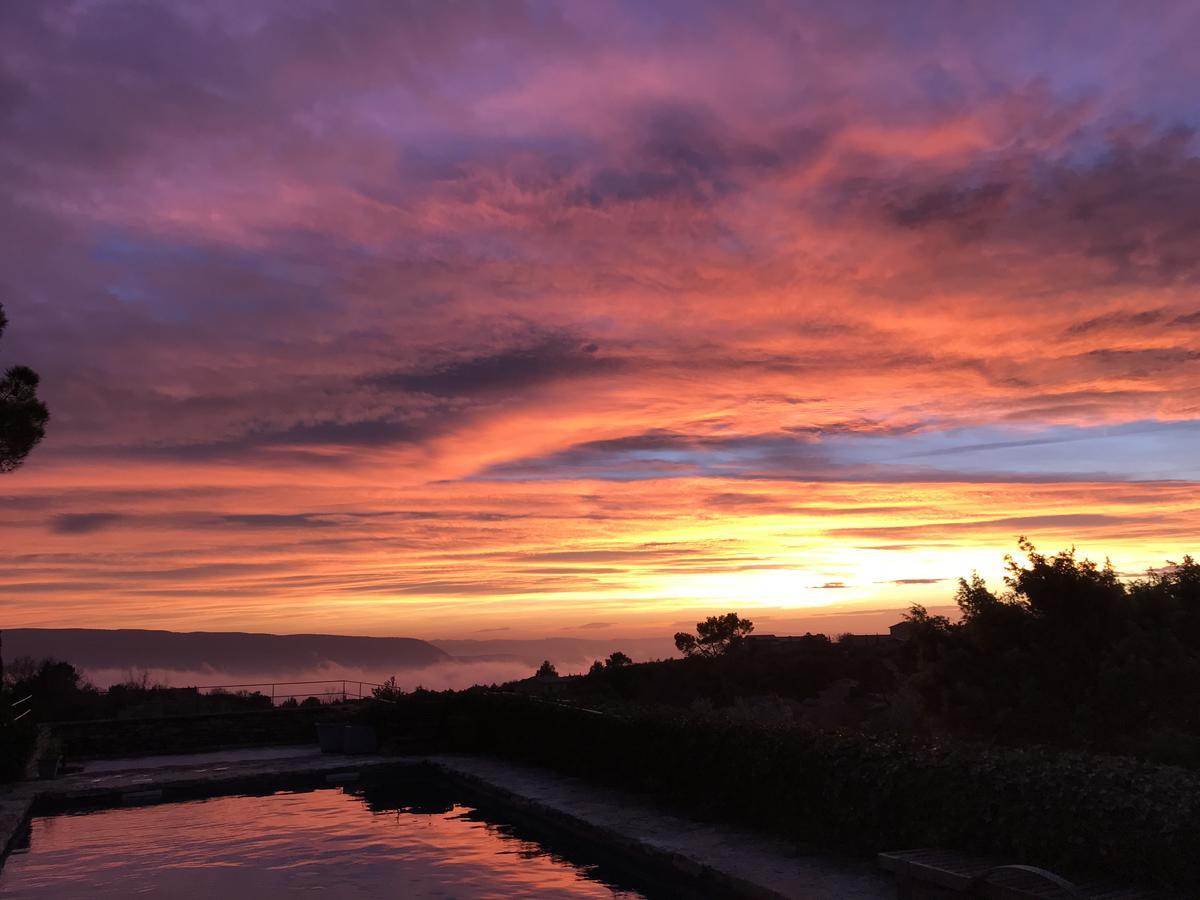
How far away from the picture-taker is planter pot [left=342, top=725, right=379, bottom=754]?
24.1 meters

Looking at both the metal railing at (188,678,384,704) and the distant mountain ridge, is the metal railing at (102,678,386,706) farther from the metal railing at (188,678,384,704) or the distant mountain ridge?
the distant mountain ridge

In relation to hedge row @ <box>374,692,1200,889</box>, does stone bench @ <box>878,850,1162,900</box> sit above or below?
below

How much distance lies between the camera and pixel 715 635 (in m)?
57.2

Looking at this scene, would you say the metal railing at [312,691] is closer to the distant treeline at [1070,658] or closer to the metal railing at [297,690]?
the metal railing at [297,690]

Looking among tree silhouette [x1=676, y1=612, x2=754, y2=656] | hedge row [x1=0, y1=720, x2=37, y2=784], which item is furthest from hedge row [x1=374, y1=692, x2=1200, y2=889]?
tree silhouette [x1=676, y1=612, x2=754, y2=656]

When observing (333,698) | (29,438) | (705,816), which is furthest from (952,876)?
(333,698)

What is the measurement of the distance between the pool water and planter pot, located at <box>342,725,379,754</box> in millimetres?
Answer: 5257

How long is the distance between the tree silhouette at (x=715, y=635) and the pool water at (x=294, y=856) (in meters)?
39.5

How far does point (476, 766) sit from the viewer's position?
2069 cm

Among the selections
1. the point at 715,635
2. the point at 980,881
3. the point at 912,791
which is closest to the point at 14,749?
the point at 912,791

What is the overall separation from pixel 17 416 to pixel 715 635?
42583 mm

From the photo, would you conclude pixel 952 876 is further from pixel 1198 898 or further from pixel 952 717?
pixel 952 717

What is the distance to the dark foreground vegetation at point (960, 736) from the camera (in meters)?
8.74

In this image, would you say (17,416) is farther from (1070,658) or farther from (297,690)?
(1070,658)
